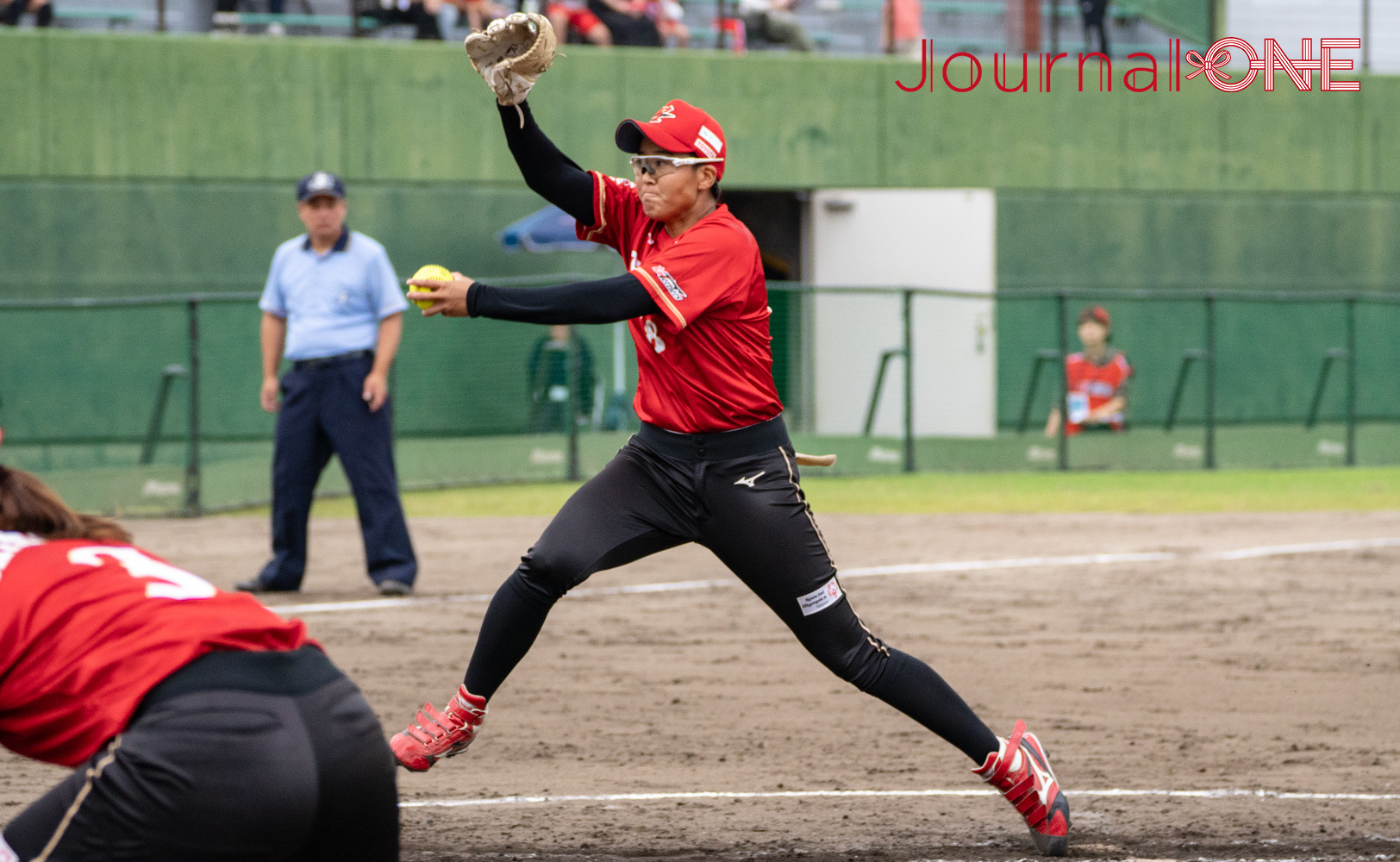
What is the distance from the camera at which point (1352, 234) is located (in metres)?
23.0

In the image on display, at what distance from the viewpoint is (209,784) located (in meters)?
2.74

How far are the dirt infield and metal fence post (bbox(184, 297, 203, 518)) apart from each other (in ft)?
6.60

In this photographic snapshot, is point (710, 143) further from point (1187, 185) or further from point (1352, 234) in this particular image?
point (1352, 234)

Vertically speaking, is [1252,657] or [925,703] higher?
[925,703]

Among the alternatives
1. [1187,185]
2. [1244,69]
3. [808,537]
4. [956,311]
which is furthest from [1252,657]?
[1244,69]

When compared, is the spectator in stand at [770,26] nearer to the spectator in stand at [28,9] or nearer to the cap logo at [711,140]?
the spectator in stand at [28,9]

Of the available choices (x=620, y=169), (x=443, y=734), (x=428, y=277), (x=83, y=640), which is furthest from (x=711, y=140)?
(x=620, y=169)

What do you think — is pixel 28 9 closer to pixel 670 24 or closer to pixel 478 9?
pixel 478 9

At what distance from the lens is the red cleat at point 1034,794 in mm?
4484

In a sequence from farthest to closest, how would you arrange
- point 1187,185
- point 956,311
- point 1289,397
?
point 1187,185
point 1289,397
point 956,311

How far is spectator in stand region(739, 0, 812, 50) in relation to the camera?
68.0 feet

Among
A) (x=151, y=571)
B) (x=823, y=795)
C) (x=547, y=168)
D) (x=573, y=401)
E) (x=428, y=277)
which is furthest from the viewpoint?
(x=573, y=401)

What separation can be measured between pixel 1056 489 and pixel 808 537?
11.9 metres

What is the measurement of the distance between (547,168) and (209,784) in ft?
8.81
